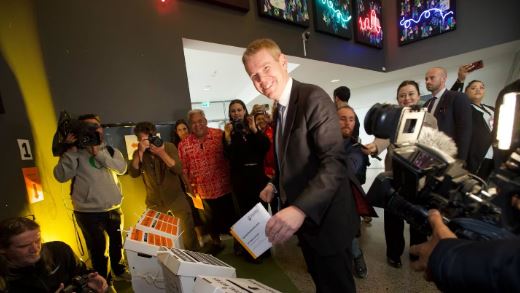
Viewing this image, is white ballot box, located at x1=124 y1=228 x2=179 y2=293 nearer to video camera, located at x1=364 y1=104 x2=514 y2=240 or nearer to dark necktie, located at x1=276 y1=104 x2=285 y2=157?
dark necktie, located at x1=276 y1=104 x2=285 y2=157

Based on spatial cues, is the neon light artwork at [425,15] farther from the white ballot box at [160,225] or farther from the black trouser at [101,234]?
the black trouser at [101,234]

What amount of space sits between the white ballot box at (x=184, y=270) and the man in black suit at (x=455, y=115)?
5.50 ft

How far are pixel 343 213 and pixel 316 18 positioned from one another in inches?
172

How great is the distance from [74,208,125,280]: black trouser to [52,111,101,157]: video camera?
51 cm

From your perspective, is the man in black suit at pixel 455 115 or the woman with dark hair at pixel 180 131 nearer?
the man in black suit at pixel 455 115

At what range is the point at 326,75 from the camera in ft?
19.7

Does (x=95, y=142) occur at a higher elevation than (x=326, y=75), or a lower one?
lower

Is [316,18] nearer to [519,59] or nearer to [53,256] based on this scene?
[519,59]

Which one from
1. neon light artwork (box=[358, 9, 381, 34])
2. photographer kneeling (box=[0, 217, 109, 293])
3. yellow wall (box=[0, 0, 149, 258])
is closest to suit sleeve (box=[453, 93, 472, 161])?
photographer kneeling (box=[0, 217, 109, 293])

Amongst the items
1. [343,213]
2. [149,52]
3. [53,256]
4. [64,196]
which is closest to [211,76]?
[149,52]

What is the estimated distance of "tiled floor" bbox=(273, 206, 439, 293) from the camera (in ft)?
6.05

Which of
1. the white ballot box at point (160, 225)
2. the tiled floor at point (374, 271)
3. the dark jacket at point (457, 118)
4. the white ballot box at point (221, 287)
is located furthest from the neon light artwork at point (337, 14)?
the white ballot box at point (221, 287)

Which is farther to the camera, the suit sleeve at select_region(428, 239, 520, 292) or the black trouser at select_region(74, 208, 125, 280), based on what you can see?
the black trouser at select_region(74, 208, 125, 280)

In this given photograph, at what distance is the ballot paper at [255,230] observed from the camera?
1.13 meters
